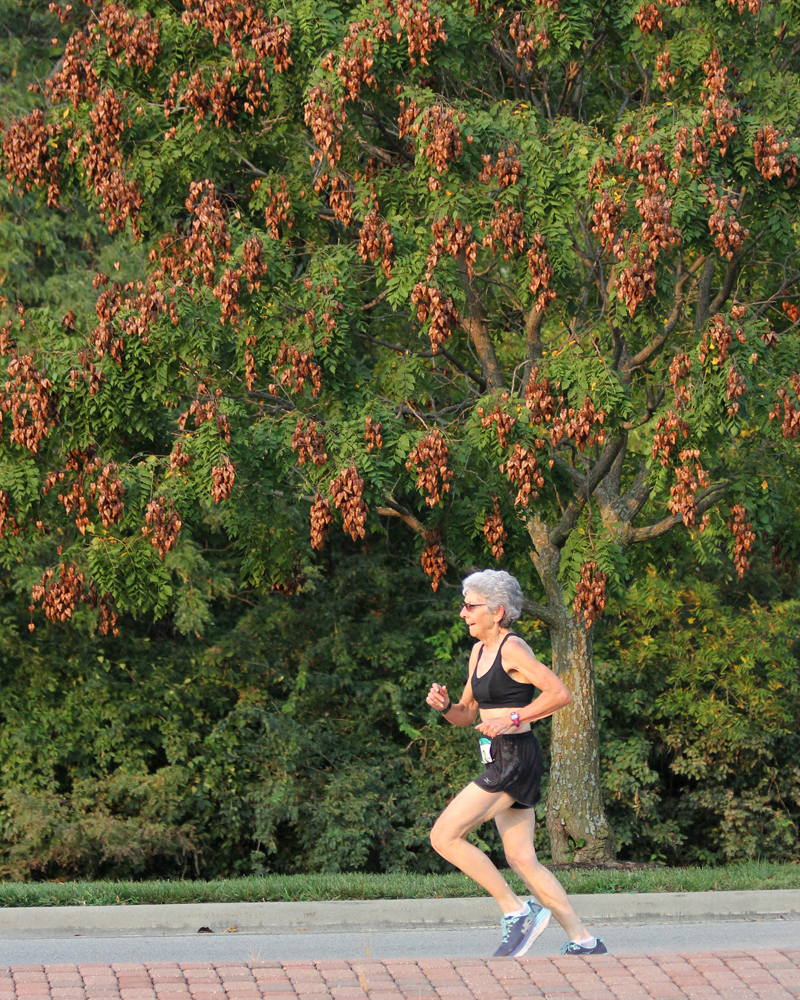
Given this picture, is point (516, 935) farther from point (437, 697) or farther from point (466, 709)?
point (437, 697)

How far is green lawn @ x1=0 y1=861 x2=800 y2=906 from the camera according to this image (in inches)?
307

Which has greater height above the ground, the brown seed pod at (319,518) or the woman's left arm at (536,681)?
the woman's left arm at (536,681)

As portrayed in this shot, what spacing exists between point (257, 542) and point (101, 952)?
5077mm

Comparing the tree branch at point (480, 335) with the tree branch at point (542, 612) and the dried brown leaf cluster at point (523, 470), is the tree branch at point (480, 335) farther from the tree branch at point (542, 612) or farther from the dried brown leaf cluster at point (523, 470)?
the dried brown leaf cluster at point (523, 470)

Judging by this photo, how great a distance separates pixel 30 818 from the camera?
1291 cm

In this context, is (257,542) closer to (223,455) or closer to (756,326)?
(223,455)

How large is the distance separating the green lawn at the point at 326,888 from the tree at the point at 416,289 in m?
2.03

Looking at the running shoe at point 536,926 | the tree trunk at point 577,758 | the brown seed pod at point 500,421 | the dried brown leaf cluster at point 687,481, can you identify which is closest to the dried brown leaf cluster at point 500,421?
the brown seed pod at point 500,421

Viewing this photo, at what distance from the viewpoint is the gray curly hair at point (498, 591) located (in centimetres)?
574

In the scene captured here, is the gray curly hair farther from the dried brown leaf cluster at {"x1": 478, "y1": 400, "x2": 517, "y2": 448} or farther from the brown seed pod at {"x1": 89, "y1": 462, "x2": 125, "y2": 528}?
the brown seed pod at {"x1": 89, "y1": 462, "x2": 125, "y2": 528}

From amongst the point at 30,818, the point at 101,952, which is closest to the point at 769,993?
the point at 101,952

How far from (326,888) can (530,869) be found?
2.55m

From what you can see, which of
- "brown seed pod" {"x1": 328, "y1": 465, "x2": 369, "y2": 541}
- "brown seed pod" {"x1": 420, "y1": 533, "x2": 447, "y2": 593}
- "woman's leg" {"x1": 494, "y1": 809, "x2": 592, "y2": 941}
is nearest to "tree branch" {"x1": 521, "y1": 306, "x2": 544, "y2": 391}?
"brown seed pod" {"x1": 420, "y1": 533, "x2": 447, "y2": 593}

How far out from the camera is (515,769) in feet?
18.7
